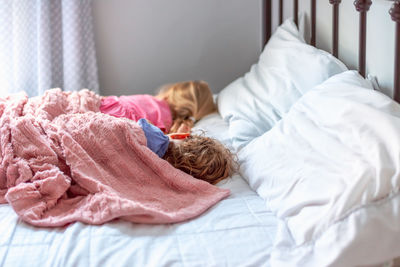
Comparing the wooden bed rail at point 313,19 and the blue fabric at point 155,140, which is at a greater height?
the wooden bed rail at point 313,19

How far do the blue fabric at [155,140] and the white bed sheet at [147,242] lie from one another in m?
0.32

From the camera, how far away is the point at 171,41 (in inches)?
111

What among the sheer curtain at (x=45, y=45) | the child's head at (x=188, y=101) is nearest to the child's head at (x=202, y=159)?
the child's head at (x=188, y=101)

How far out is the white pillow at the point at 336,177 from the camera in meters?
1.11

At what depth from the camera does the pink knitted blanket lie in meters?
1.36

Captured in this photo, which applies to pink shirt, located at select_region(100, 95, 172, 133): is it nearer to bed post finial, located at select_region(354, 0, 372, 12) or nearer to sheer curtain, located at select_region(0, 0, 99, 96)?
sheer curtain, located at select_region(0, 0, 99, 96)

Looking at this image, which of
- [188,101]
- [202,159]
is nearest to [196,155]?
[202,159]

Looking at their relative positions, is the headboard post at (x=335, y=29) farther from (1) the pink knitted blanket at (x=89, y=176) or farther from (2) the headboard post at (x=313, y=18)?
(1) the pink knitted blanket at (x=89, y=176)

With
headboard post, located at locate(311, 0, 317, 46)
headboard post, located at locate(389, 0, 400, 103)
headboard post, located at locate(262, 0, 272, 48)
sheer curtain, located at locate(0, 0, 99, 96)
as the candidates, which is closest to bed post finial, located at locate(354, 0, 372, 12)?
headboard post, located at locate(389, 0, 400, 103)

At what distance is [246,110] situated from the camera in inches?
81.0

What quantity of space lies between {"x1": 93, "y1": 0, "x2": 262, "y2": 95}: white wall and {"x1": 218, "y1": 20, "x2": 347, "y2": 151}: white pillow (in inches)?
22.9

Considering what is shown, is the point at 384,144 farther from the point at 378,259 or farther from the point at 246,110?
the point at 246,110

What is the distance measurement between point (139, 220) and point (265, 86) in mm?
935

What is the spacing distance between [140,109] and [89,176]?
745 millimetres
